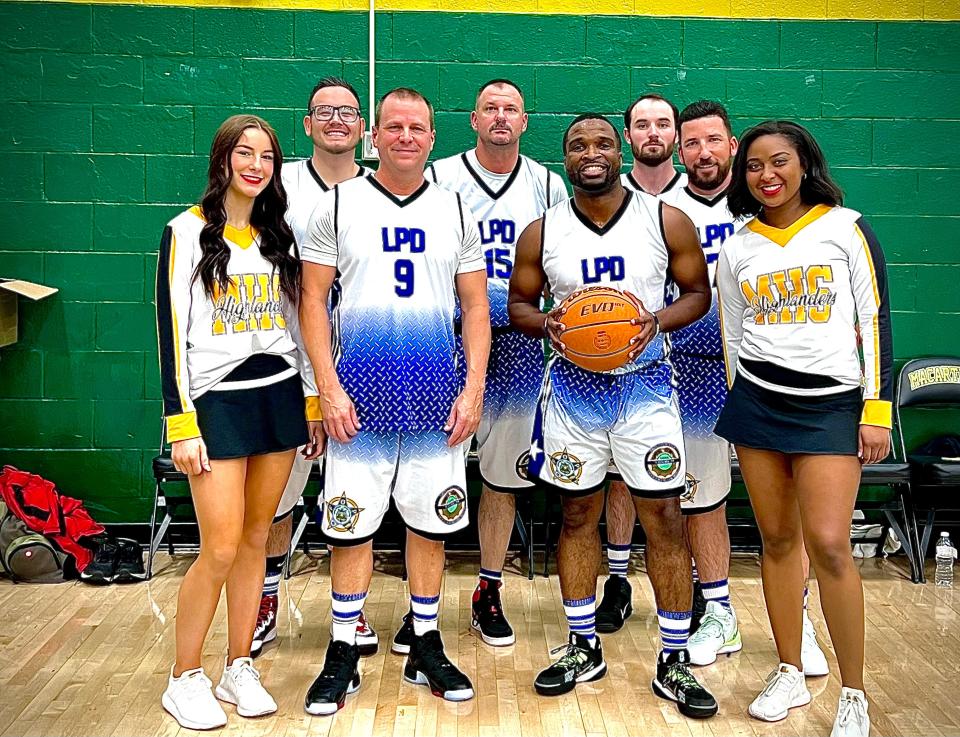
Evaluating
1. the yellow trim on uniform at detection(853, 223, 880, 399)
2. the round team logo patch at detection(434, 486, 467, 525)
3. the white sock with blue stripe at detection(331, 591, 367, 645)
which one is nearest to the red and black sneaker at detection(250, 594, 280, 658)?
the white sock with blue stripe at detection(331, 591, 367, 645)

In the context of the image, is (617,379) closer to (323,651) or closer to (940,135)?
(323,651)

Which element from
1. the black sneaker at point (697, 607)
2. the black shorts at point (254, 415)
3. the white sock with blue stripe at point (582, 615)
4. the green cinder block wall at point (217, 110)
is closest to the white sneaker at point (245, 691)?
the black shorts at point (254, 415)

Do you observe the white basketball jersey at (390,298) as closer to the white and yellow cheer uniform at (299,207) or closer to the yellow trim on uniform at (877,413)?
the white and yellow cheer uniform at (299,207)

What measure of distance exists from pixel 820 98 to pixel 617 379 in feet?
8.82

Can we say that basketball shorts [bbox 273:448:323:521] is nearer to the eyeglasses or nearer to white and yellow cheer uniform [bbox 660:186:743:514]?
the eyeglasses

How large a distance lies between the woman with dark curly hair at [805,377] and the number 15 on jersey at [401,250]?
95 cm

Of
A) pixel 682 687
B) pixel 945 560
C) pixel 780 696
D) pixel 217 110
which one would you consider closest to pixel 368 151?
pixel 217 110

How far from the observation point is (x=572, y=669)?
11.2 feet

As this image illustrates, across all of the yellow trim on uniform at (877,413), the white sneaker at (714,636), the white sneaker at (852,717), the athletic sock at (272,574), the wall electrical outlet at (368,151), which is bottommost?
the white sneaker at (714,636)

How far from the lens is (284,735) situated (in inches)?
121

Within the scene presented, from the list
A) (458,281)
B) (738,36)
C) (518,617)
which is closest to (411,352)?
(458,281)

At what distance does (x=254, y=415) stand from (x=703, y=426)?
1614 millimetres

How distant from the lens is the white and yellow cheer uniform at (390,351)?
10.8 ft

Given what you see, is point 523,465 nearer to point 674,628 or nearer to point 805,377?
point 674,628
